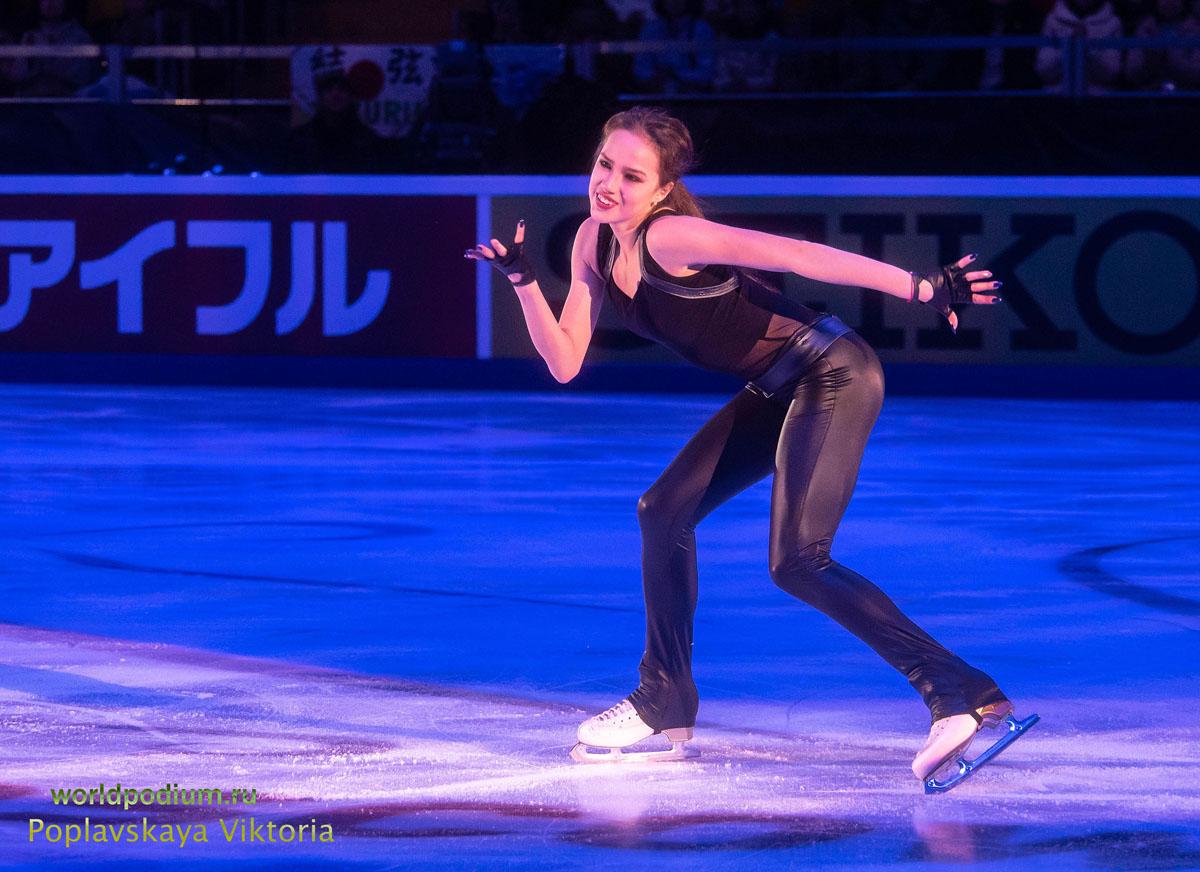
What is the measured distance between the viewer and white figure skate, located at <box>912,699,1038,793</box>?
4055 mm

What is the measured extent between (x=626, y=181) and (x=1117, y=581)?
10.1 feet

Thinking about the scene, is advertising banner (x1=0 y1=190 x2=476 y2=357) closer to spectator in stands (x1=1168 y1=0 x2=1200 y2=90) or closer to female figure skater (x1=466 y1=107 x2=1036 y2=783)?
spectator in stands (x1=1168 y1=0 x2=1200 y2=90)

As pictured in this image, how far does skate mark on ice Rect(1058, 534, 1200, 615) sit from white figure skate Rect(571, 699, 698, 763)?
236 cm

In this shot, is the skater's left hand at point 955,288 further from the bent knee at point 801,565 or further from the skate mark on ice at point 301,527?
the skate mark on ice at point 301,527

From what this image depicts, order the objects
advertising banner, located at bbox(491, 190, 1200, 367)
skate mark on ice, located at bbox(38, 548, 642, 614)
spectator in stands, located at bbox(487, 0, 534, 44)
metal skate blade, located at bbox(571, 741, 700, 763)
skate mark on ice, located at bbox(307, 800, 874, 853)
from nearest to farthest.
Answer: skate mark on ice, located at bbox(307, 800, 874, 853) < metal skate blade, located at bbox(571, 741, 700, 763) < skate mark on ice, located at bbox(38, 548, 642, 614) < advertising banner, located at bbox(491, 190, 1200, 367) < spectator in stands, located at bbox(487, 0, 534, 44)

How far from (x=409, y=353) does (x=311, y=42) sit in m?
3.82

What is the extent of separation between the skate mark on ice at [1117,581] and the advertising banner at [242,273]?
20.0ft

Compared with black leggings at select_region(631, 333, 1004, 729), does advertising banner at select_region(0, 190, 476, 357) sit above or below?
below

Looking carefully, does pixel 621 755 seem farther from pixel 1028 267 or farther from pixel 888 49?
pixel 888 49

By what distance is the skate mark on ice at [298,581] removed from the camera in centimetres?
616

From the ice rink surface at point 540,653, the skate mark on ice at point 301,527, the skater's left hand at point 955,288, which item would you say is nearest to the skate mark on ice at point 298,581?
the ice rink surface at point 540,653

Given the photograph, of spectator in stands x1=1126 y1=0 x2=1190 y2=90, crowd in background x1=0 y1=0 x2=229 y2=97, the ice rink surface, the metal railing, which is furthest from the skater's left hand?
crowd in background x1=0 y1=0 x2=229 y2=97

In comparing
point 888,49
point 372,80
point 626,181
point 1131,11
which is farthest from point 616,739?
point 1131,11

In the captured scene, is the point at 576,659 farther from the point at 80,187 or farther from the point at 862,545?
the point at 80,187
